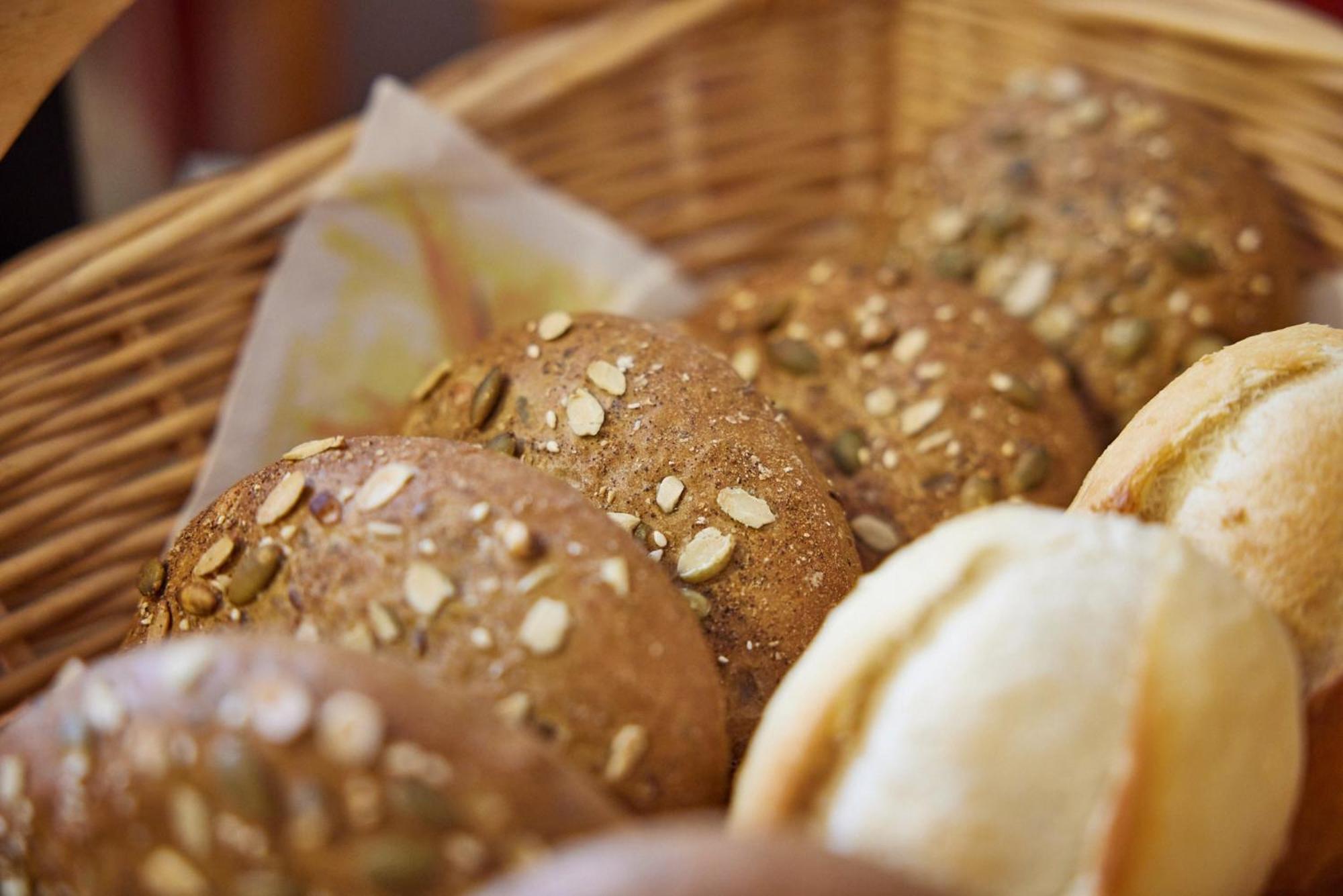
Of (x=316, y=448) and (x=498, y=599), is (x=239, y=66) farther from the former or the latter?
(x=498, y=599)

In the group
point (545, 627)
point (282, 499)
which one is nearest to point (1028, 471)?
point (545, 627)

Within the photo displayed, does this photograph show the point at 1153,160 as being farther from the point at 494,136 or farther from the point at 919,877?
the point at 919,877

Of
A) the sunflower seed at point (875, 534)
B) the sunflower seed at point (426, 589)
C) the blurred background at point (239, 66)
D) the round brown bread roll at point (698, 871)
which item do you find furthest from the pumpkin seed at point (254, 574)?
the blurred background at point (239, 66)

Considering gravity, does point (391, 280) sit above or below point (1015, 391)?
above

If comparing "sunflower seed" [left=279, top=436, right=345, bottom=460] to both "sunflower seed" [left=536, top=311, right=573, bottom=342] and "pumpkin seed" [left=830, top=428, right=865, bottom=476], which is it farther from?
"pumpkin seed" [left=830, top=428, right=865, bottom=476]

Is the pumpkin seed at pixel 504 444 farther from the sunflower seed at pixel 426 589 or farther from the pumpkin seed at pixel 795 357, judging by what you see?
the pumpkin seed at pixel 795 357
